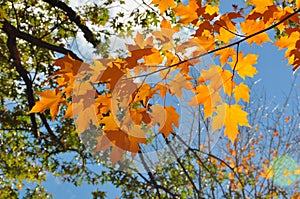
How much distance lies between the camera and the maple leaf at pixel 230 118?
1.53 metres

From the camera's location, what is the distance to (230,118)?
1571 mm

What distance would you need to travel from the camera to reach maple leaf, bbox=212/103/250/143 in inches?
60.4

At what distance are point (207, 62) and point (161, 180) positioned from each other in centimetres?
301

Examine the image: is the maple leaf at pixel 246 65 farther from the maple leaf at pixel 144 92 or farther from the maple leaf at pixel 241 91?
the maple leaf at pixel 144 92

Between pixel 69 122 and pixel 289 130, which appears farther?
pixel 289 130

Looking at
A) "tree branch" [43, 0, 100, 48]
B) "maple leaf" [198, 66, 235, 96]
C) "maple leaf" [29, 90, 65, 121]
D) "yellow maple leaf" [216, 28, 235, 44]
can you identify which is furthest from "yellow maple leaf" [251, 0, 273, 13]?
"tree branch" [43, 0, 100, 48]

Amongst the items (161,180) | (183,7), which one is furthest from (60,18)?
(183,7)

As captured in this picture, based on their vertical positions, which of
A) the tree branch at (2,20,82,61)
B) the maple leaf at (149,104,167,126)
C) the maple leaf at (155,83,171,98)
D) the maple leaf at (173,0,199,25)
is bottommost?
the maple leaf at (149,104,167,126)

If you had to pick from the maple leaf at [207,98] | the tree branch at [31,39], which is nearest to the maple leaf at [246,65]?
the maple leaf at [207,98]

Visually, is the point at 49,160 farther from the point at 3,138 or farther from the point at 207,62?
the point at 207,62

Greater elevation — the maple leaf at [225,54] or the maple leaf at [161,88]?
the maple leaf at [225,54]

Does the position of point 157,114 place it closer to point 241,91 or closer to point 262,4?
point 241,91

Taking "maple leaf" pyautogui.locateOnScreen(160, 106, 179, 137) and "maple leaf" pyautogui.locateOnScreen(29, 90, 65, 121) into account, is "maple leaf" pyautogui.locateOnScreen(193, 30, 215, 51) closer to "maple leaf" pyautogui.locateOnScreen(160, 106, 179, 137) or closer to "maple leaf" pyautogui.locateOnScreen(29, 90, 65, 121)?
"maple leaf" pyautogui.locateOnScreen(160, 106, 179, 137)

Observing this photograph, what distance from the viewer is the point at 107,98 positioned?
149 centimetres
